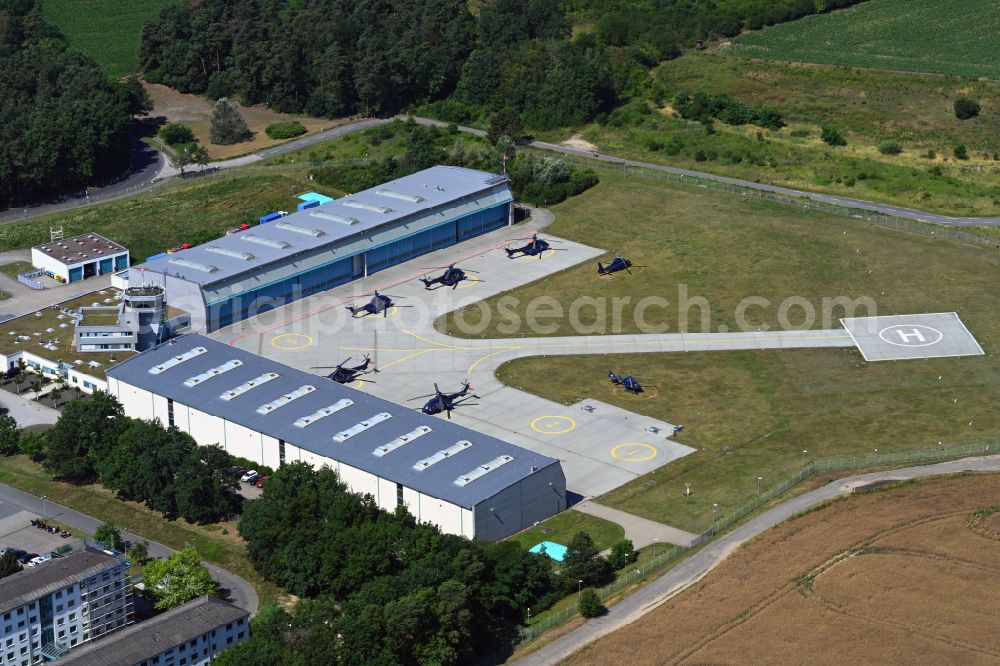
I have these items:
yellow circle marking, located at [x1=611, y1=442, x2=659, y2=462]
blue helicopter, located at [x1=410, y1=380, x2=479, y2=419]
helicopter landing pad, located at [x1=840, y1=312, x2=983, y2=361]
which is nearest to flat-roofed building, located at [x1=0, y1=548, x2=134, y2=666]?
blue helicopter, located at [x1=410, y1=380, x2=479, y2=419]

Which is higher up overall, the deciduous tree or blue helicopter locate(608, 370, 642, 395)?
blue helicopter locate(608, 370, 642, 395)

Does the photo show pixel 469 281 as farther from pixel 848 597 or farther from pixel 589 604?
pixel 848 597

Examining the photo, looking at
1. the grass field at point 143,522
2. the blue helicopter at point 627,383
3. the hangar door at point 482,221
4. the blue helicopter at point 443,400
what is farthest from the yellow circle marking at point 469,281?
the grass field at point 143,522

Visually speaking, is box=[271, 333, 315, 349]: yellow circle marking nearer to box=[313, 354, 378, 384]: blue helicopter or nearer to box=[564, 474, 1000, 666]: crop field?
box=[313, 354, 378, 384]: blue helicopter

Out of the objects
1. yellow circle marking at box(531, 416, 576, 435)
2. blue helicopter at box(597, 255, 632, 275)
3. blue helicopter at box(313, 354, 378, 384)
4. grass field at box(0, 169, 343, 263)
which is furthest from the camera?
grass field at box(0, 169, 343, 263)

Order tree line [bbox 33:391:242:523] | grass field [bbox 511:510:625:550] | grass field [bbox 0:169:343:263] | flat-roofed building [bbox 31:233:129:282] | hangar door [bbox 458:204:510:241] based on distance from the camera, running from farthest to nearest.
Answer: grass field [bbox 0:169:343:263] < hangar door [bbox 458:204:510:241] < flat-roofed building [bbox 31:233:129:282] < tree line [bbox 33:391:242:523] < grass field [bbox 511:510:625:550]

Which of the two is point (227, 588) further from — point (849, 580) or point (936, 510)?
point (936, 510)

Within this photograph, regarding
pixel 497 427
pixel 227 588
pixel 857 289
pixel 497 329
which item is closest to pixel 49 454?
pixel 227 588
